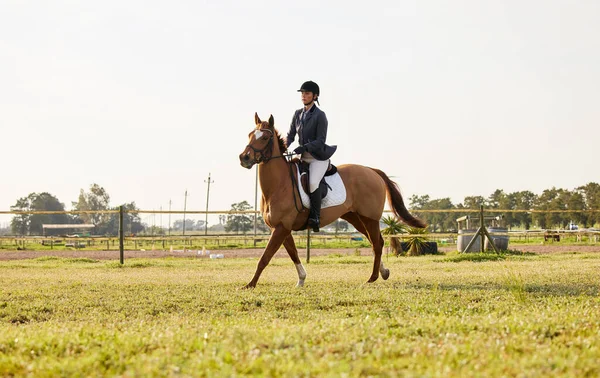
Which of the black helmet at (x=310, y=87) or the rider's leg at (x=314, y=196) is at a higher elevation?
the black helmet at (x=310, y=87)

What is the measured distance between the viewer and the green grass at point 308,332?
3.71 m

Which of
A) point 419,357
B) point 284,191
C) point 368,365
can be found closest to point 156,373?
point 368,365

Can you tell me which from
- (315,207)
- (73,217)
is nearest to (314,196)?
(315,207)

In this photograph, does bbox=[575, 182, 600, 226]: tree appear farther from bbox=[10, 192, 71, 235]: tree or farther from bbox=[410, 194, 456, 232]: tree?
bbox=[10, 192, 71, 235]: tree

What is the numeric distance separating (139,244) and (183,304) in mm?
48457

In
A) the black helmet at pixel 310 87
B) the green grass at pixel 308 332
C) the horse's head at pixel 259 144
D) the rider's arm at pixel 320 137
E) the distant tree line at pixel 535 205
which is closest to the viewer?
the green grass at pixel 308 332

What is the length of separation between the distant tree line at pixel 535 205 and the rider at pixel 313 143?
→ 49.7 metres

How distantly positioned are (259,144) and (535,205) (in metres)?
86.8

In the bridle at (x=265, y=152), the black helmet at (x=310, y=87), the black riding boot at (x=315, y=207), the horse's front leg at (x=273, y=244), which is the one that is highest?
the black helmet at (x=310, y=87)

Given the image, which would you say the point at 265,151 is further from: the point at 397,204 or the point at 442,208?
the point at 442,208

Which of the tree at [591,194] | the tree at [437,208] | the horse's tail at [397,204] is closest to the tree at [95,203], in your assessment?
the tree at [437,208]

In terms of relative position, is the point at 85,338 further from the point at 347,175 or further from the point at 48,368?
the point at 347,175

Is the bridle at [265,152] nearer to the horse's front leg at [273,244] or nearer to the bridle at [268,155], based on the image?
the bridle at [268,155]

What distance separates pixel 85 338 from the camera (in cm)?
471
